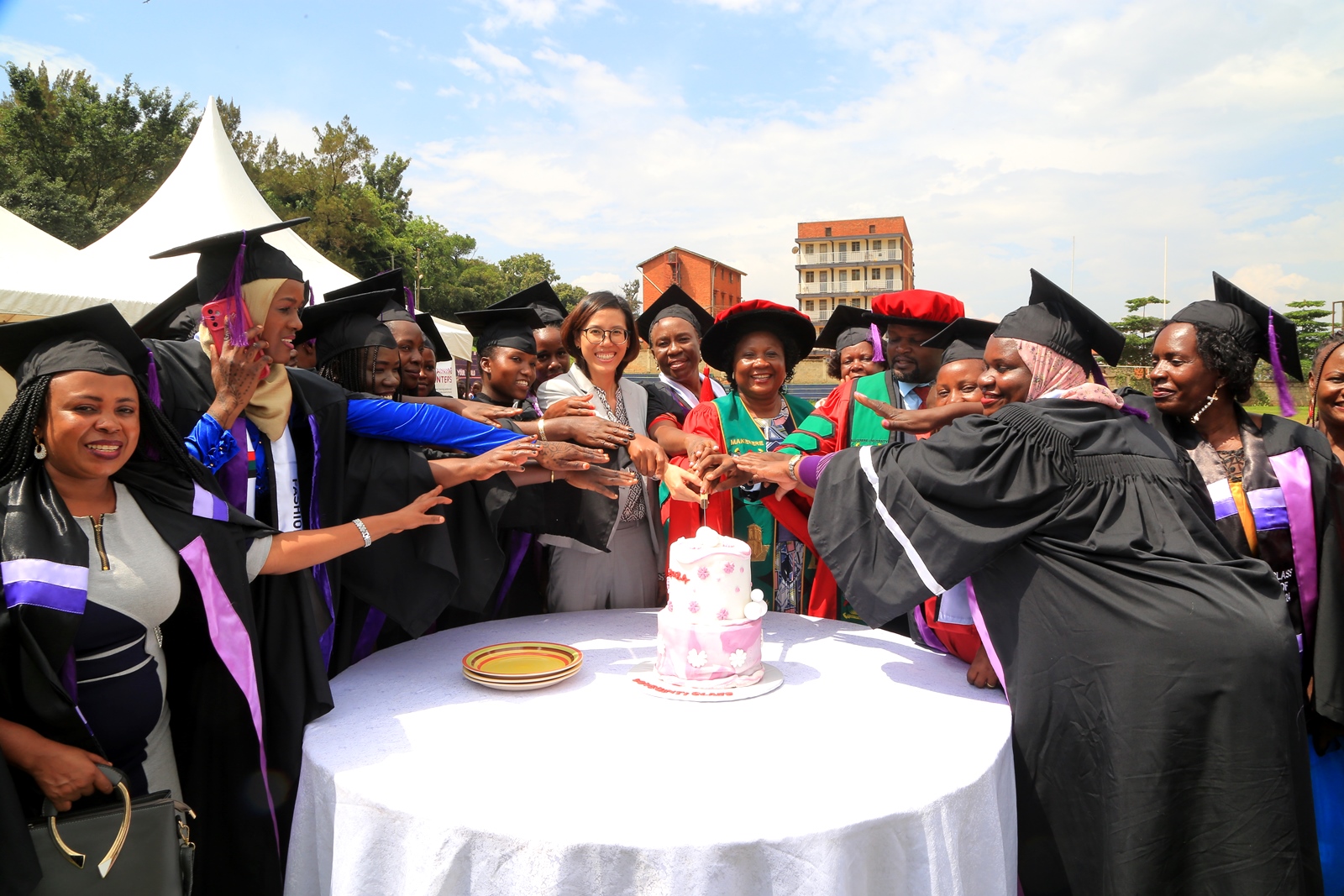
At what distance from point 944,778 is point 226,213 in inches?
571

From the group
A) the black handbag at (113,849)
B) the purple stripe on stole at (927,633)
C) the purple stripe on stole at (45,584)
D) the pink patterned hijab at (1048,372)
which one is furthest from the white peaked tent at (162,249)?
the pink patterned hijab at (1048,372)

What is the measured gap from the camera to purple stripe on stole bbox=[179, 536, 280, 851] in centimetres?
222

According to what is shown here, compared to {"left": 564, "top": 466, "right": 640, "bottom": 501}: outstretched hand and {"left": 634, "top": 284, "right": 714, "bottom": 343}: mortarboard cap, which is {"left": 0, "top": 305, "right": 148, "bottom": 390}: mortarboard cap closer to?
{"left": 564, "top": 466, "right": 640, "bottom": 501}: outstretched hand

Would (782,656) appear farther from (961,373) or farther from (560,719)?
(961,373)

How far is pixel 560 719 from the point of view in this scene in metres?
2.23

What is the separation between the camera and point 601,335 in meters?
3.83

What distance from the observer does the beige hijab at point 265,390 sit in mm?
2607

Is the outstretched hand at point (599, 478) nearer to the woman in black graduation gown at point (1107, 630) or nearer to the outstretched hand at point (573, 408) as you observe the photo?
the outstretched hand at point (573, 408)

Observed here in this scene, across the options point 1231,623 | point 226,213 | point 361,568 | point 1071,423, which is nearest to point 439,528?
point 361,568

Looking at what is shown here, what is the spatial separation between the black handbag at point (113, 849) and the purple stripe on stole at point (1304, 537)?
361 centimetres

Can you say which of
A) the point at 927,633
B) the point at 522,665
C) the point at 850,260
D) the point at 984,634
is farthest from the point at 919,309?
the point at 850,260

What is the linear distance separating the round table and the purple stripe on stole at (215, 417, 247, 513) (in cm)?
70

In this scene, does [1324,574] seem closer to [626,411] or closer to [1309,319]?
[626,411]

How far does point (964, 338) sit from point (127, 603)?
3.58 m
